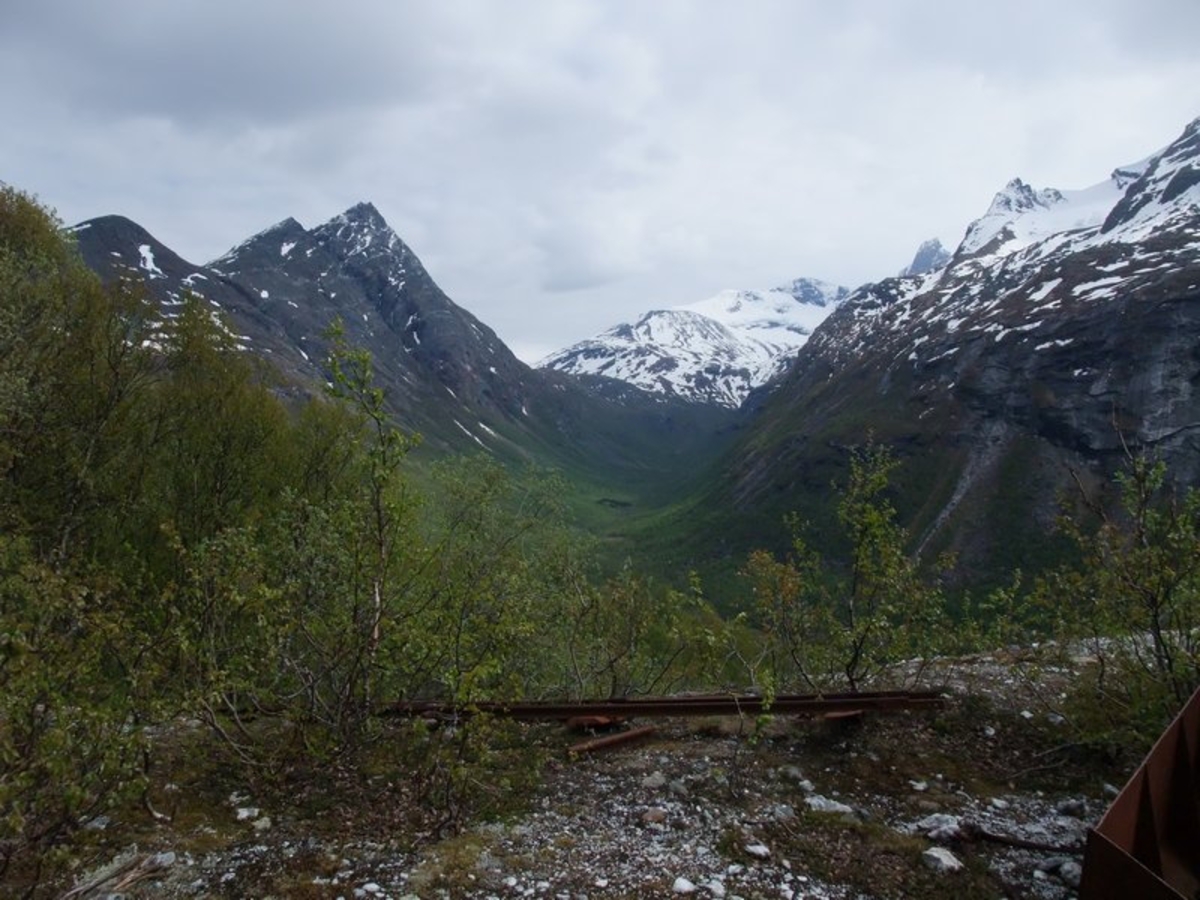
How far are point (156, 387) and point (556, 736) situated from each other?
710 inches

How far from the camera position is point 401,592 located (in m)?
11.4

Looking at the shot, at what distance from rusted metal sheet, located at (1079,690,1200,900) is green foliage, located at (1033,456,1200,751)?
4.48ft

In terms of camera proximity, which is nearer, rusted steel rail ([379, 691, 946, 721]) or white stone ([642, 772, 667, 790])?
white stone ([642, 772, 667, 790])

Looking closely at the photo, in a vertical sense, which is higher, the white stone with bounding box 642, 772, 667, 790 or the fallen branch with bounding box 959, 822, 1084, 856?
the white stone with bounding box 642, 772, 667, 790

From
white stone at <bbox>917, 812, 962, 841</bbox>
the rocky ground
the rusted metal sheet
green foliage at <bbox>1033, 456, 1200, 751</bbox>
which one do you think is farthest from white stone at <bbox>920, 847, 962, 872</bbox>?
green foliage at <bbox>1033, 456, 1200, 751</bbox>

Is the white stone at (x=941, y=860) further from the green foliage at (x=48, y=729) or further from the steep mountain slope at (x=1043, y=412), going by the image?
the steep mountain slope at (x=1043, y=412)

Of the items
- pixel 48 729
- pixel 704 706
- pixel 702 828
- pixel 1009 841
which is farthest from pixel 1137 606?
pixel 48 729

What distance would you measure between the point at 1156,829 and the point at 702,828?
4778 mm

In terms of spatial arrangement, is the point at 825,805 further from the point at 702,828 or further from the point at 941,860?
the point at 702,828

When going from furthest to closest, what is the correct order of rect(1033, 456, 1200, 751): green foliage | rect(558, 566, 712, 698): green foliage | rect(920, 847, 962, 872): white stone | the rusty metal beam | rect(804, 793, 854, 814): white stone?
rect(558, 566, 712, 698): green foliage < the rusty metal beam < rect(1033, 456, 1200, 751): green foliage < rect(804, 793, 854, 814): white stone < rect(920, 847, 962, 872): white stone

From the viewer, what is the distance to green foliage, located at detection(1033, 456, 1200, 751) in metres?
10.3

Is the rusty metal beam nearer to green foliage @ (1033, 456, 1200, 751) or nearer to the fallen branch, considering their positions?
the fallen branch

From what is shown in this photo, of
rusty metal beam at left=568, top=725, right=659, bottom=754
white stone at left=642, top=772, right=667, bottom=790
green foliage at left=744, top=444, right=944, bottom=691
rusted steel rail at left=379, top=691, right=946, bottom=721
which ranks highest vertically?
green foliage at left=744, top=444, right=944, bottom=691

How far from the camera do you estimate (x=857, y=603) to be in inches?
558
